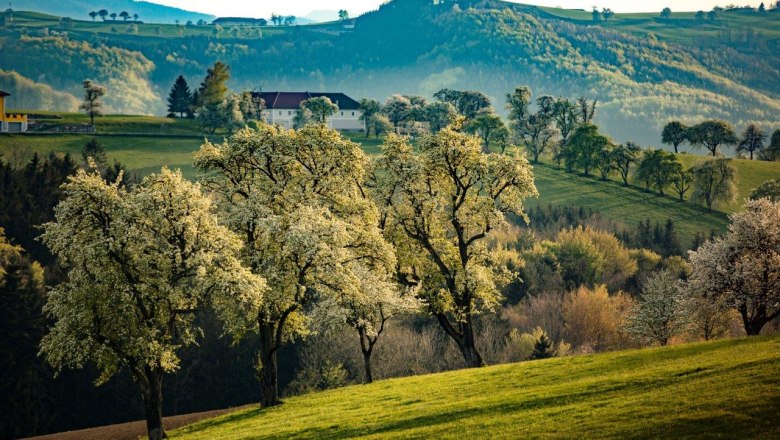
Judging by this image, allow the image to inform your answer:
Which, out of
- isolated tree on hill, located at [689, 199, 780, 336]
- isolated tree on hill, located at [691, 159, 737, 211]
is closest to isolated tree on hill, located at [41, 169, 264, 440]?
isolated tree on hill, located at [689, 199, 780, 336]

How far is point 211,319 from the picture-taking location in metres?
106

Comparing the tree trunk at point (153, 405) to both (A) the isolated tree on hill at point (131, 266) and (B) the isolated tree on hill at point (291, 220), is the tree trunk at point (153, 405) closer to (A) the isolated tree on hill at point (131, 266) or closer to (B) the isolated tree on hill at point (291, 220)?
(A) the isolated tree on hill at point (131, 266)

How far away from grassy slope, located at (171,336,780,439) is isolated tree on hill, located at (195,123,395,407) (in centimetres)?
595

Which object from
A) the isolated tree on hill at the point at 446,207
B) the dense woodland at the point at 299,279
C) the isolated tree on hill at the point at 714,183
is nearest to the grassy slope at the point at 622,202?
the isolated tree on hill at the point at 714,183

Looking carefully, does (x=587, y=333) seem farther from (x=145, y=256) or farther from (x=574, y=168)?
(x=574, y=168)

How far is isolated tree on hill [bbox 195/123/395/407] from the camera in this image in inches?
1892

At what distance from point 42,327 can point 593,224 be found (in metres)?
107

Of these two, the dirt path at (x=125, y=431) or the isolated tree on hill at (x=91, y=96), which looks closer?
the dirt path at (x=125, y=431)

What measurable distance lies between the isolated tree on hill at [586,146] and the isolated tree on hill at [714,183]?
25802 mm

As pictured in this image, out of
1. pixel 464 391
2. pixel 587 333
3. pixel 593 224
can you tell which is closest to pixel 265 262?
pixel 464 391

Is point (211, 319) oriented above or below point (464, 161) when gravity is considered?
below

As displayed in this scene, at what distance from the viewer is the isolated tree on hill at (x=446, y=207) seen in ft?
188

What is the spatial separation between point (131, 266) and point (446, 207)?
2500 centimetres

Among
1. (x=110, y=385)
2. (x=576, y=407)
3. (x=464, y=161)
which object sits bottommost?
(x=110, y=385)
